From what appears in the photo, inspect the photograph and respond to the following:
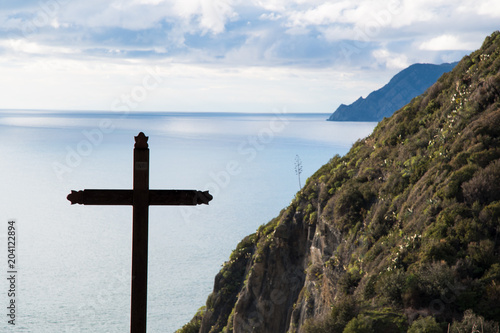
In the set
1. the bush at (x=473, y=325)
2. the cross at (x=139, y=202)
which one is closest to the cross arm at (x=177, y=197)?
the cross at (x=139, y=202)

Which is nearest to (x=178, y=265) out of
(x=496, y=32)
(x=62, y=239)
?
(x=62, y=239)

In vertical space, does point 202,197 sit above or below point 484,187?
above

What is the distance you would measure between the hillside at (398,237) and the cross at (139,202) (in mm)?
7060

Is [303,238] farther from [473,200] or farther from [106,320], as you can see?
[106,320]

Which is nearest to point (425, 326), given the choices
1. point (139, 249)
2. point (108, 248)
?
point (139, 249)

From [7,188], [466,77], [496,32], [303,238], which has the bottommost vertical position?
[7,188]

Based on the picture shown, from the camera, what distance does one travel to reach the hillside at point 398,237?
14.3 metres

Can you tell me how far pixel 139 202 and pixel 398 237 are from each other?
1226cm

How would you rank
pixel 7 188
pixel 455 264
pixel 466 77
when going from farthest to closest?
1. pixel 7 188
2. pixel 466 77
3. pixel 455 264

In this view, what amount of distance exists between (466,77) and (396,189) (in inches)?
295

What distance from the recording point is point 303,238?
29891mm

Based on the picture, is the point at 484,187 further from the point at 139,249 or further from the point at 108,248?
the point at 108,248

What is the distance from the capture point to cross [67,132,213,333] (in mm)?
8648

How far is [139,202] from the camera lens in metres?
8.71
